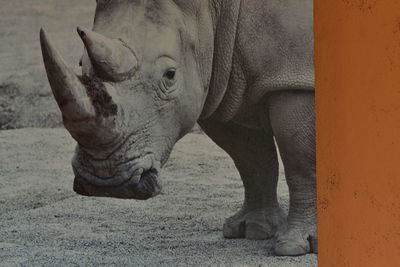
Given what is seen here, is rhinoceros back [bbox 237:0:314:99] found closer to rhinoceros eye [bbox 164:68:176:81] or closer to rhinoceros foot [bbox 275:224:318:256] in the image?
rhinoceros eye [bbox 164:68:176:81]

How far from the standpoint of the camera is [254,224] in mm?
6188

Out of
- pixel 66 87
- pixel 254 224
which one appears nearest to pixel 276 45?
pixel 254 224

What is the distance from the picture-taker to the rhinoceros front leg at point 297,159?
5.57m

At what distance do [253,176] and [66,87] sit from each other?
176 centimetres

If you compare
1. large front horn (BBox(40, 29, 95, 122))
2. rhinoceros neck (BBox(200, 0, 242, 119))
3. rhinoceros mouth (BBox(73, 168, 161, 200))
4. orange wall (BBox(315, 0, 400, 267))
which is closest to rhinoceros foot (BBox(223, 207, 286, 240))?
rhinoceros neck (BBox(200, 0, 242, 119))

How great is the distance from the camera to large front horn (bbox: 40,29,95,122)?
4.68 m

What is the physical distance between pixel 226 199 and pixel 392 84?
162 inches

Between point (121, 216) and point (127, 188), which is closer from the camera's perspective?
point (127, 188)

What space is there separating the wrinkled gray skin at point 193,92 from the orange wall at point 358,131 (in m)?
1.51

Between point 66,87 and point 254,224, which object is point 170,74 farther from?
point 254,224

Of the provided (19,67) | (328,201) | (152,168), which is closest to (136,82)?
(152,168)

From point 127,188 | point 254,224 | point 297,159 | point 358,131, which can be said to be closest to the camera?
point 358,131

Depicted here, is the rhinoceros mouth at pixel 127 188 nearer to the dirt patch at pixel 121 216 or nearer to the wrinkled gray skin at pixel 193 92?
the wrinkled gray skin at pixel 193 92

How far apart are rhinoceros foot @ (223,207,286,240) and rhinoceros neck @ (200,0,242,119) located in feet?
2.64
